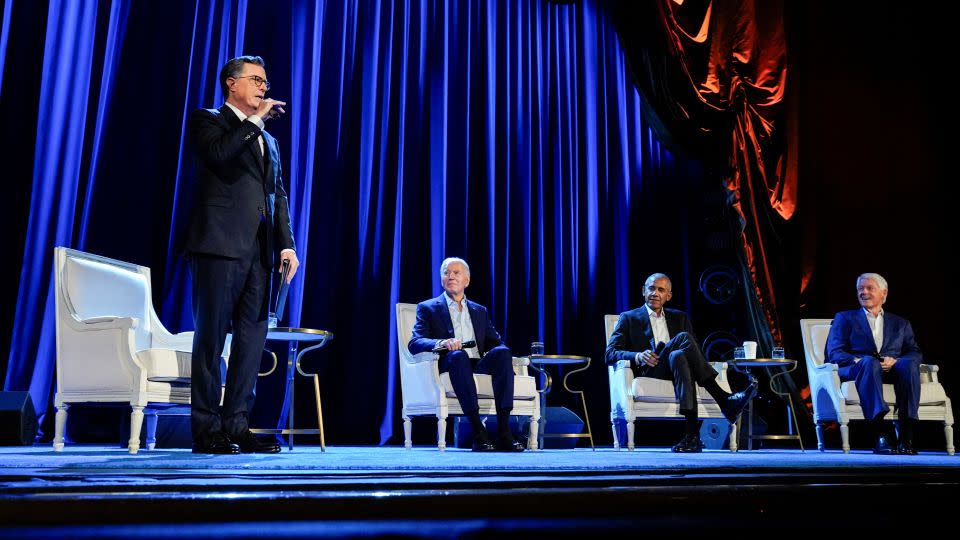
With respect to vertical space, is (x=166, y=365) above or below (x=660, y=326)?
below

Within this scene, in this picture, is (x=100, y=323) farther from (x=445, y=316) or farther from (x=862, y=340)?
(x=862, y=340)

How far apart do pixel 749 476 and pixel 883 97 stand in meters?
5.50

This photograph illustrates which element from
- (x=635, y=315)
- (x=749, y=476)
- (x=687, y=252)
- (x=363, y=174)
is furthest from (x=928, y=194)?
(x=749, y=476)

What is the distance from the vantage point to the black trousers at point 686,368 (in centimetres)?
446

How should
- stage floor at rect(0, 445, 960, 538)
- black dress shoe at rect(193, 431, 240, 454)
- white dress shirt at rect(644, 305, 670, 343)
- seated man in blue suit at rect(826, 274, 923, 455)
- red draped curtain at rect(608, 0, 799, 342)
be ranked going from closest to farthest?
1. stage floor at rect(0, 445, 960, 538)
2. black dress shoe at rect(193, 431, 240, 454)
3. seated man in blue suit at rect(826, 274, 923, 455)
4. white dress shirt at rect(644, 305, 670, 343)
5. red draped curtain at rect(608, 0, 799, 342)

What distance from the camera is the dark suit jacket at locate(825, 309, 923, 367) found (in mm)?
4906

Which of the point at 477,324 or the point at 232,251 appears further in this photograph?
the point at 477,324

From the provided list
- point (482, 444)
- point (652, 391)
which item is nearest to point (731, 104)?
point (652, 391)

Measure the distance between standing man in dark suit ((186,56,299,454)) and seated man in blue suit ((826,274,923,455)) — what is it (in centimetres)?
332

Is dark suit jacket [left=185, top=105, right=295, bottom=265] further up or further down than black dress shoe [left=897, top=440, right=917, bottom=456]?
further up

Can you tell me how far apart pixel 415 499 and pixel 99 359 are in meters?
2.38

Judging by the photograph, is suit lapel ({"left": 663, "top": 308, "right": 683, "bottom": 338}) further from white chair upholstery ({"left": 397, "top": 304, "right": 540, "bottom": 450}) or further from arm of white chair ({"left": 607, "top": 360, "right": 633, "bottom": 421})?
white chair upholstery ({"left": 397, "top": 304, "right": 540, "bottom": 450})

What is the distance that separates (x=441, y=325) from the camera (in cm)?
443

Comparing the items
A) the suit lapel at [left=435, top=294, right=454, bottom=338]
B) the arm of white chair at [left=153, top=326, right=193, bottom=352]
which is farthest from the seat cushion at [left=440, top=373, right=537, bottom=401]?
the arm of white chair at [left=153, top=326, right=193, bottom=352]
